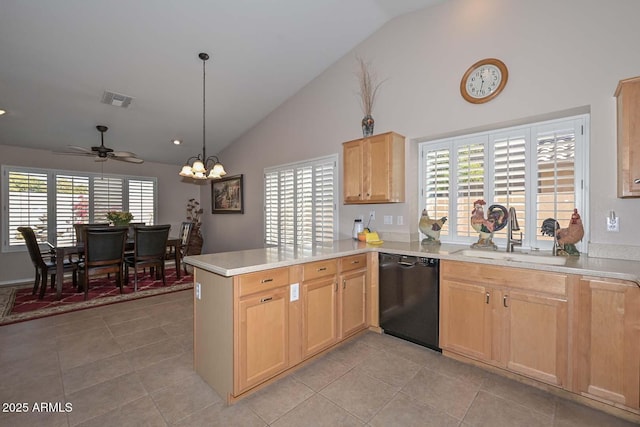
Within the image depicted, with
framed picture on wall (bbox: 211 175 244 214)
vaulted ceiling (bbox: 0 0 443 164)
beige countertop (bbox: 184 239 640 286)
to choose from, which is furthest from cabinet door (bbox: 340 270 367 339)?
framed picture on wall (bbox: 211 175 244 214)

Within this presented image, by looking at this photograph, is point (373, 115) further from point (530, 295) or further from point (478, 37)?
point (530, 295)

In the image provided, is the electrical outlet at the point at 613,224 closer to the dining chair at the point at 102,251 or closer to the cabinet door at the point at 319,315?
the cabinet door at the point at 319,315

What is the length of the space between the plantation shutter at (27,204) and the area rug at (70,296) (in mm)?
979

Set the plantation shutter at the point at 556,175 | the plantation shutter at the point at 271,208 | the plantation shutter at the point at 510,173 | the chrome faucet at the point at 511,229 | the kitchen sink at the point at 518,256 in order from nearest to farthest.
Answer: the kitchen sink at the point at 518,256, the plantation shutter at the point at 556,175, the chrome faucet at the point at 511,229, the plantation shutter at the point at 510,173, the plantation shutter at the point at 271,208

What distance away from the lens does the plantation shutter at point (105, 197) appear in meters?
5.73

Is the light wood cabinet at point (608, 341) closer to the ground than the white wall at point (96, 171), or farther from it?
closer to the ground

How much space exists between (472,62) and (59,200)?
700 cm

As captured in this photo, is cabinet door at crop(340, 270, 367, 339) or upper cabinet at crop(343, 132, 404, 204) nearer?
cabinet door at crop(340, 270, 367, 339)

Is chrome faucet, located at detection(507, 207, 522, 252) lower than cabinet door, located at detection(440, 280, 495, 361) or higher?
higher

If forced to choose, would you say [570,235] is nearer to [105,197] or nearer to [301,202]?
[301,202]

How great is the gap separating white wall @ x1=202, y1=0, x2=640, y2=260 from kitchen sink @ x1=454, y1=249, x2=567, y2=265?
44 cm

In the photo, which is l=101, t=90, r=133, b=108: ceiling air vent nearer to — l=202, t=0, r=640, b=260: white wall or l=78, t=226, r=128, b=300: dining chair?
l=78, t=226, r=128, b=300: dining chair

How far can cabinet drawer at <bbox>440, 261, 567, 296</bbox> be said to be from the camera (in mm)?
1940

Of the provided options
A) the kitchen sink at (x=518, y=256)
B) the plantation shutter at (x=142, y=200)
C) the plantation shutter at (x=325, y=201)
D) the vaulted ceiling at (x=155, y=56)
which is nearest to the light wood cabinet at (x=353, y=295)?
the kitchen sink at (x=518, y=256)
